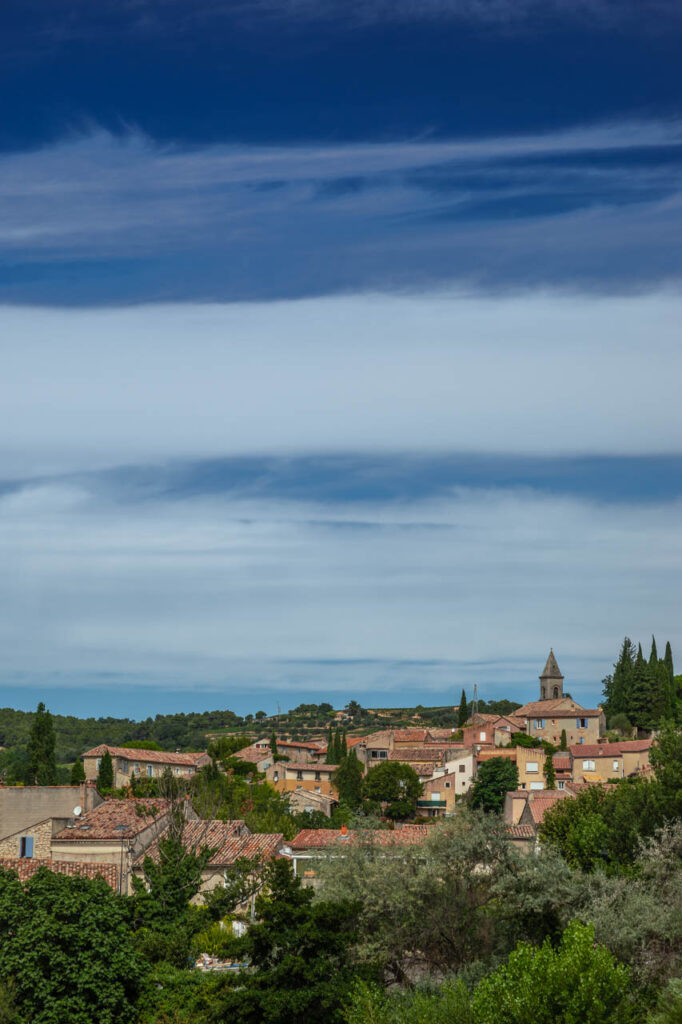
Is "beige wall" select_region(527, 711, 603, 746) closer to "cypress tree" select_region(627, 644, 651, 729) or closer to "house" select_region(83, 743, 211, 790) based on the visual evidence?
"cypress tree" select_region(627, 644, 651, 729)

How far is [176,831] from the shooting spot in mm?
51719

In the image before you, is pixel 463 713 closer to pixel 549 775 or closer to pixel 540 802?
pixel 549 775

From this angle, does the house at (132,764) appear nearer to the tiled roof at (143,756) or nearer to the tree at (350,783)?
the tiled roof at (143,756)

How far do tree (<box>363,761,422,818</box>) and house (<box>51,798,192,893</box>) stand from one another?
43.5 m

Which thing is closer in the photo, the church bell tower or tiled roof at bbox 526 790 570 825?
tiled roof at bbox 526 790 570 825

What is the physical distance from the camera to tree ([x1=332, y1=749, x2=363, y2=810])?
9794cm

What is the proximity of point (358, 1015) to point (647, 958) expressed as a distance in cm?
792

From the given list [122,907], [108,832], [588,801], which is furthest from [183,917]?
[588,801]

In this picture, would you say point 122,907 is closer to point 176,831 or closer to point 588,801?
point 176,831

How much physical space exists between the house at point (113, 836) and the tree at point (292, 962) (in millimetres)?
22049

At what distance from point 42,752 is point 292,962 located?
69846 millimetres

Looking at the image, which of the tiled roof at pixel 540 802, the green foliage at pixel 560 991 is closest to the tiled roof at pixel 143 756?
the tiled roof at pixel 540 802

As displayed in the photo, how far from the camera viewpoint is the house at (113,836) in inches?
2028

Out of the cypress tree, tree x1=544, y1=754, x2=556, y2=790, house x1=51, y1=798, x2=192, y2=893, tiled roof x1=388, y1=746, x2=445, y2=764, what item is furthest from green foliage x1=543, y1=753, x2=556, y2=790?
house x1=51, y1=798, x2=192, y2=893
